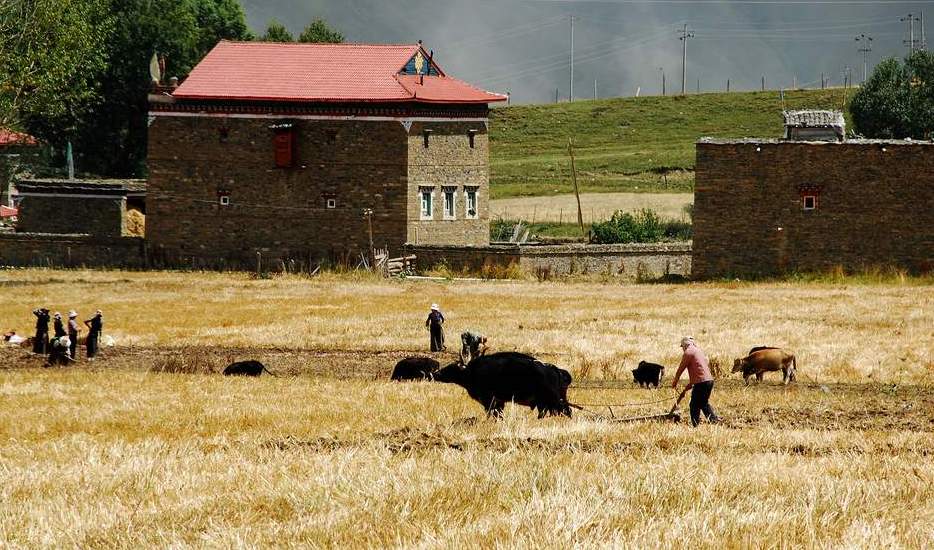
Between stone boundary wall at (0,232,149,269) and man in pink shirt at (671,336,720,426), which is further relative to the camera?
stone boundary wall at (0,232,149,269)

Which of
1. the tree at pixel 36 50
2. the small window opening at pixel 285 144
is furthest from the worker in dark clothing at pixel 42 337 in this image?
→ the small window opening at pixel 285 144

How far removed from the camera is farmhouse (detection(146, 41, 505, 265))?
58.2 m

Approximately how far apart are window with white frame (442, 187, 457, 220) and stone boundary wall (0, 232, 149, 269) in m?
14.7

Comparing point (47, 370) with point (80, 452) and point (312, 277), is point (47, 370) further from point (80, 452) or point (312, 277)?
point (312, 277)

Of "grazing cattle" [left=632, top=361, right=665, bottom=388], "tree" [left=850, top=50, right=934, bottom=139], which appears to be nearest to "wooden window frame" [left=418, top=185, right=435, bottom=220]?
"grazing cattle" [left=632, top=361, right=665, bottom=388]

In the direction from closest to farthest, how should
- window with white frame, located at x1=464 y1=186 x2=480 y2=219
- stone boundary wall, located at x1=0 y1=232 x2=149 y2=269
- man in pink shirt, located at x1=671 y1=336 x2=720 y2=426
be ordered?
man in pink shirt, located at x1=671 y1=336 x2=720 y2=426 < stone boundary wall, located at x1=0 y1=232 x2=149 y2=269 < window with white frame, located at x1=464 y1=186 x2=480 y2=219

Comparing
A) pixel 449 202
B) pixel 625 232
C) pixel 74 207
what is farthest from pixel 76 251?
pixel 625 232

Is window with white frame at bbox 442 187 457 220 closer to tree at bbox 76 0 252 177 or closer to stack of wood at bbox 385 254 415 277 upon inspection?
stack of wood at bbox 385 254 415 277

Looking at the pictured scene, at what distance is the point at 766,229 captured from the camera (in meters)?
50.8

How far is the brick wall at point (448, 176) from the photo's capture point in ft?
191

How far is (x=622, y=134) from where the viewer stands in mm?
121750

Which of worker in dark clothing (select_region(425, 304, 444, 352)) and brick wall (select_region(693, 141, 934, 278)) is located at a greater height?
brick wall (select_region(693, 141, 934, 278))

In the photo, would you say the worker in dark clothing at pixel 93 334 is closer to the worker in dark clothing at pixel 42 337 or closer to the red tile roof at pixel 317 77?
the worker in dark clothing at pixel 42 337

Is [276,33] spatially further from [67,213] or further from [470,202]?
[470,202]
